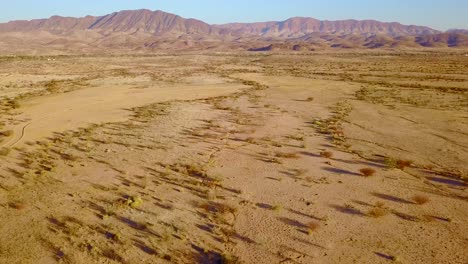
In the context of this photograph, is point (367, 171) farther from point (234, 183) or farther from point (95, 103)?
point (95, 103)

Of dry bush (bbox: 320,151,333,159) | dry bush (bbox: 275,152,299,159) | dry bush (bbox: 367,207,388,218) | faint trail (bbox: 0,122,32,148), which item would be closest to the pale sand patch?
faint trail (bbox: 0,122,32,148)

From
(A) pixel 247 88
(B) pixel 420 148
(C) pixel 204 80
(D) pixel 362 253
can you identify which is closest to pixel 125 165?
(D) pixel 362 253

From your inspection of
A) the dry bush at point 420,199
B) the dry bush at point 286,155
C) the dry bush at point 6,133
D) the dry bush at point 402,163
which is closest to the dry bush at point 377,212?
the dry bush at point 420,199

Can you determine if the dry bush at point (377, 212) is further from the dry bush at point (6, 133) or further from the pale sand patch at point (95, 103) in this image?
the dry bush at point (6, 133)

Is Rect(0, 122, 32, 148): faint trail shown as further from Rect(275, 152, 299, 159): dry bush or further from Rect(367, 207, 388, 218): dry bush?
Rect(367, 207, 388, 218): dry bush

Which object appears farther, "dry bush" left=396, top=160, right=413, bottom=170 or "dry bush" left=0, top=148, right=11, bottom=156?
"dry bush" left=0, top=148, right=11, bottom=156

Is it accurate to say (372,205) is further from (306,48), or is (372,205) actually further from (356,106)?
(306,48)
